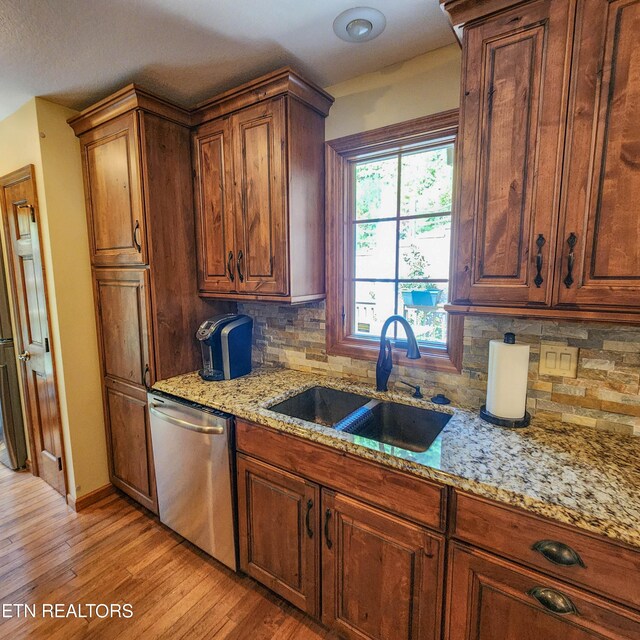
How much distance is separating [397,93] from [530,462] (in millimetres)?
1683

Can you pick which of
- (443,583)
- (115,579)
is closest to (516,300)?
(443,583)

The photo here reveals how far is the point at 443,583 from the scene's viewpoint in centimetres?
114

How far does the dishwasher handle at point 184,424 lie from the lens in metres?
1.68

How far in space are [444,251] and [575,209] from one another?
2.24 feet

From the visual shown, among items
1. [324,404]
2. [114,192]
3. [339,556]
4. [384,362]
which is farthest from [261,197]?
[339,556]

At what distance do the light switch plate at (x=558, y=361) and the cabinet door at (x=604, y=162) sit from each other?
384mm

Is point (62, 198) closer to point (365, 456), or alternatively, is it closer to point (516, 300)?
point (365, 456)

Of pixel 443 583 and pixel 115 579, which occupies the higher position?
Answer: pixel 443 583

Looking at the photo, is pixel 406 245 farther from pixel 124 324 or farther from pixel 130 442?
pixel 130 442

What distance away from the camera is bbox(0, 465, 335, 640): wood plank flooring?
61.7 inches

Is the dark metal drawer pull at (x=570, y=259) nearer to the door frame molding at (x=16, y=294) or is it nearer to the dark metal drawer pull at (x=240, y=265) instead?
the dark metal drawer pull at (x=240, y=265)

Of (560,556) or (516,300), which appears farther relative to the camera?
(516,300)

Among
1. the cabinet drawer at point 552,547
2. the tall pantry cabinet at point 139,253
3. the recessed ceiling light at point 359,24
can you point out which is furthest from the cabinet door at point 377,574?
the recessed ceiling light at point 359,24

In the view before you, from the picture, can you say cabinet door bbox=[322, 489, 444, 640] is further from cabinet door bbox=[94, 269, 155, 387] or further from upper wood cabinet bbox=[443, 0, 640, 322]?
cabinet door bbox=[94, 269, 155, 387]
